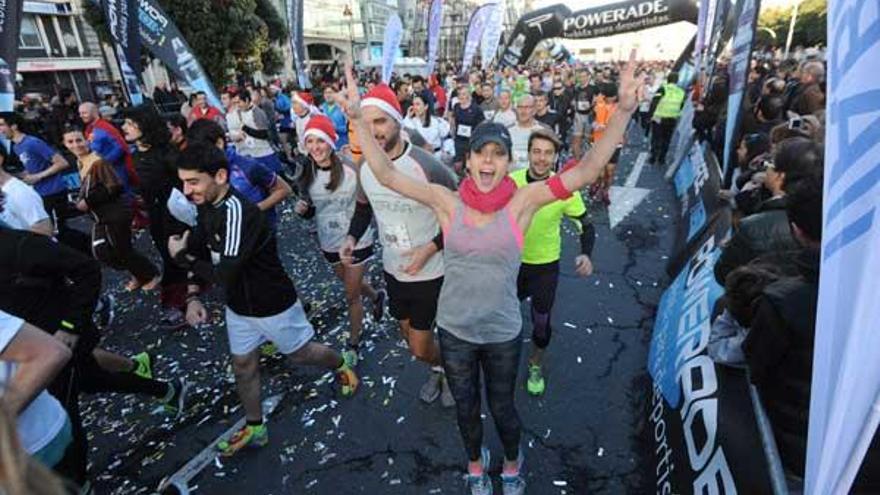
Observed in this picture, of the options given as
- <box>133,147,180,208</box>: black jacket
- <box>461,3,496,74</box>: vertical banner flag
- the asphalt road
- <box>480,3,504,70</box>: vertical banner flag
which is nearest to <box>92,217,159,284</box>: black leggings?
<box>133,147,180,208</box>: black jacket

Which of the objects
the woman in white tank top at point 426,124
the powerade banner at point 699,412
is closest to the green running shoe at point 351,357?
the powerade banner at point 699,412

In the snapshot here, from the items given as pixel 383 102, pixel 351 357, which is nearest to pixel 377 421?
pixel 351 357

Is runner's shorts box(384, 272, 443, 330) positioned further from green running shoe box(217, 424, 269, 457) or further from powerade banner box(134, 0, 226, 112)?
powerade banner box(134, 0, 226, 112)

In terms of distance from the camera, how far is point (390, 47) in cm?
951

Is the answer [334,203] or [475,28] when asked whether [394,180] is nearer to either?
[334,203]

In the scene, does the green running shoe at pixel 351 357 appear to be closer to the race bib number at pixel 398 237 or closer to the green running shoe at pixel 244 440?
the green running shoe at pixel 244 440

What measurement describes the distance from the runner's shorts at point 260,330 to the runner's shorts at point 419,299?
2.34 feet

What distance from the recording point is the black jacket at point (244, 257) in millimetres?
2740

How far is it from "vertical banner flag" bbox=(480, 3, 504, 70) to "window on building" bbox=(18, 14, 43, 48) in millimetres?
24700

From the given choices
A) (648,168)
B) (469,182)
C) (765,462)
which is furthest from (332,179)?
(648,168)

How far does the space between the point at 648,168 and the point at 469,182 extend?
393 inches

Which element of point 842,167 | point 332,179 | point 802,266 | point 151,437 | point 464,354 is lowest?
point 151,437

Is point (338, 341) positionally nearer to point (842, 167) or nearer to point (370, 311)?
point (370, 311)

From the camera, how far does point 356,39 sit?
62.6 m
